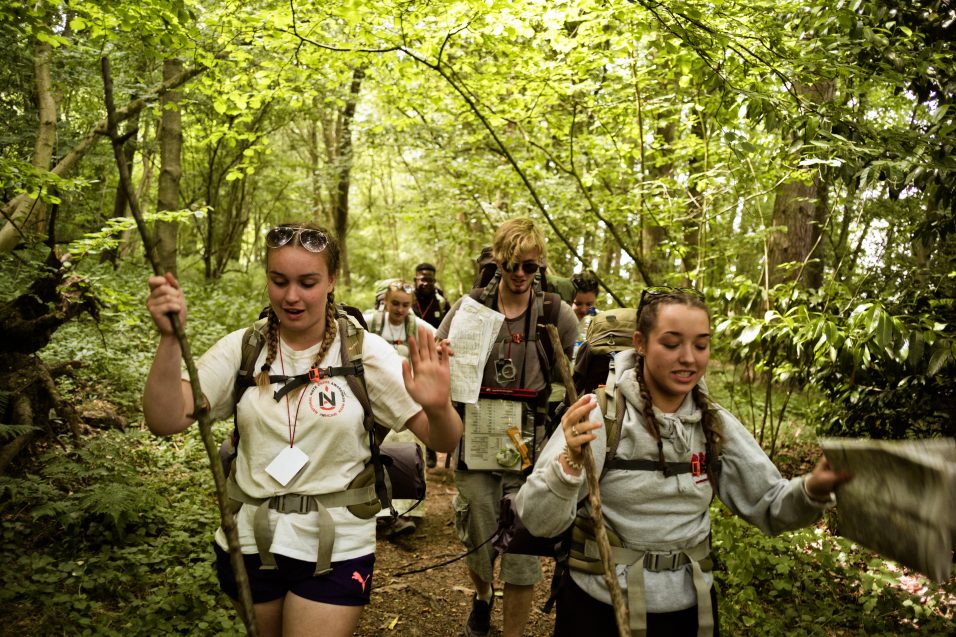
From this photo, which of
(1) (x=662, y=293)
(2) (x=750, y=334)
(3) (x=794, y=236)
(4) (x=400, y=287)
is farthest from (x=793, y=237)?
(1) (x=662, y=293)

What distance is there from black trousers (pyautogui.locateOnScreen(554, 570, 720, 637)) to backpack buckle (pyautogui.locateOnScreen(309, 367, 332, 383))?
139 centimetres

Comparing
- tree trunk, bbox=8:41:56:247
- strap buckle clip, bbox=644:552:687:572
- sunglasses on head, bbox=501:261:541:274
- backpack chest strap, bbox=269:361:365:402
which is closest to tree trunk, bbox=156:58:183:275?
tree trunk, bbox=8:41:56:247

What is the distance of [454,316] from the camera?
4566 millimetres

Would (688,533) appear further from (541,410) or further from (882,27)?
(882,27)

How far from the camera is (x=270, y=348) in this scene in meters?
2.68

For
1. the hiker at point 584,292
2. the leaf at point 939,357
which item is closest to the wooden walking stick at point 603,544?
the leaf at point 939,357

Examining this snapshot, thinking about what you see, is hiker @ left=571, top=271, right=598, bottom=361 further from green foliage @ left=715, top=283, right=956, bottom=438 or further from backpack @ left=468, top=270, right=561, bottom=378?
backpack @ left=468, top=270, right=561, bottom=378

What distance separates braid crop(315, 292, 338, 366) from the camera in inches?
106

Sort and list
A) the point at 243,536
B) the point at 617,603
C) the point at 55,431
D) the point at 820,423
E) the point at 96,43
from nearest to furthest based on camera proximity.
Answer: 1. the point at 617,603
2. the point at 243,536
3. the point at 55,431
4. the point at 820,423
5. the point at 96,43

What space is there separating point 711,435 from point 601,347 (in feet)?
4.32

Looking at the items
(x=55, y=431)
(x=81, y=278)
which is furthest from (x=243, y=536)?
(x=55, y=431)

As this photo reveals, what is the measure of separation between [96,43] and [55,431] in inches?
225

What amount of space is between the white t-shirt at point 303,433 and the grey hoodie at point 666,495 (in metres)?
0.70

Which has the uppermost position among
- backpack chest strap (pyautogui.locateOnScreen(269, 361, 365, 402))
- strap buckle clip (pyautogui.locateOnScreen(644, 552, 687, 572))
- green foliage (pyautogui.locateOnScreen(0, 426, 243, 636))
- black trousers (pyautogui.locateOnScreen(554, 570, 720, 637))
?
backpack chest strap (pyautogui.locateOnScreen(269, 361, 365, 402))
